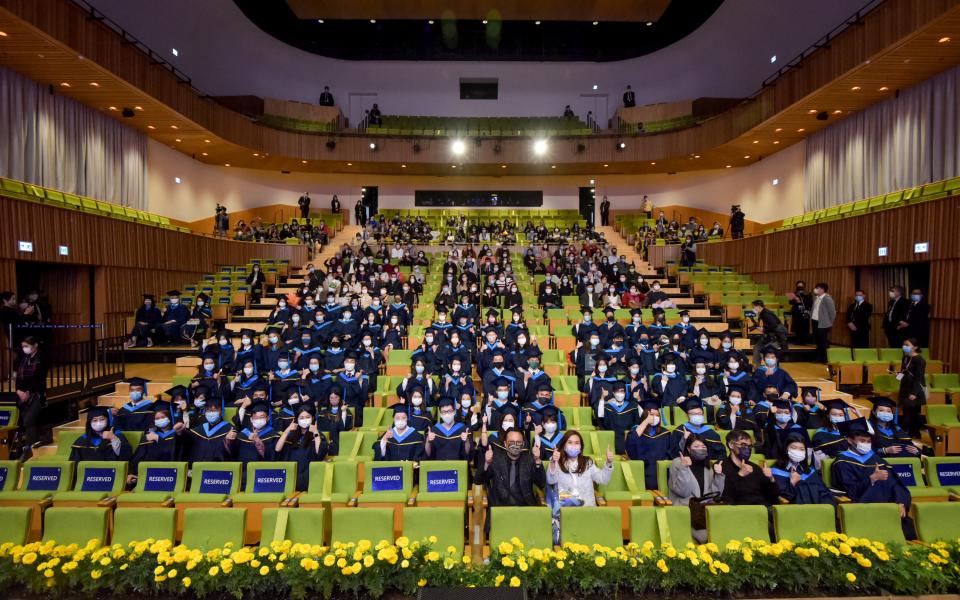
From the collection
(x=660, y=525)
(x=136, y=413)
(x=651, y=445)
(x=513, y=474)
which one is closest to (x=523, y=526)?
(x=513, y=474)

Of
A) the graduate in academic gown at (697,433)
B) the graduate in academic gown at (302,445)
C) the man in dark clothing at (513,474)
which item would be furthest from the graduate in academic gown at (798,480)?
the graduate in academic gown at (302,445)

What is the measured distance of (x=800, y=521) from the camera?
170 inches

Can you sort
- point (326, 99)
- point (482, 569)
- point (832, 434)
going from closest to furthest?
point (482, 569) < point (832, 434) < point (326, 99)

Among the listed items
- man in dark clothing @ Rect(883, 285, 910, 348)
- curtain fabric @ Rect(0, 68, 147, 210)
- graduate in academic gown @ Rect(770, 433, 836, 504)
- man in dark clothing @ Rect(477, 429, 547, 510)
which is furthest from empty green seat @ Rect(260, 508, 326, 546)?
curtain fabric @ Rect(0, 68, 147, 210)

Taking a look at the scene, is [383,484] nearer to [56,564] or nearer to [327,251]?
[56,564]

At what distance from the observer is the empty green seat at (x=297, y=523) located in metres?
4.33

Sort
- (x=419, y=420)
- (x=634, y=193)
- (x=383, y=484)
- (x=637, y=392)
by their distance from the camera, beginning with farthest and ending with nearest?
(x=634, y=193), (x=637, y=392), (x=419, y=420), (x=383, y=484)

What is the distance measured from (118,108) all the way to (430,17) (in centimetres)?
1139

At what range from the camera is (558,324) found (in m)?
11.2

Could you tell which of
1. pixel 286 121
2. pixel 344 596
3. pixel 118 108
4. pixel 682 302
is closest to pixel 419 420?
pixel 344 596

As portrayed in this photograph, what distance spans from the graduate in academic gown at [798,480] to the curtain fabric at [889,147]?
864 centimetres

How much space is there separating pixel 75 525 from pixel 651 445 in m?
5.29

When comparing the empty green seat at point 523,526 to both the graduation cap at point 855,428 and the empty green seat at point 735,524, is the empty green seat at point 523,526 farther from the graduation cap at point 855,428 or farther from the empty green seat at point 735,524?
the graduation cap at point 855,428

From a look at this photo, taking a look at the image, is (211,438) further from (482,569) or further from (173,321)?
(173,321)
